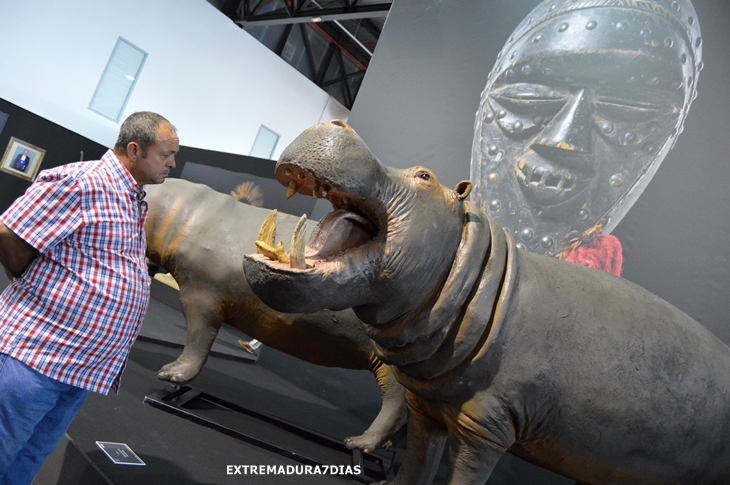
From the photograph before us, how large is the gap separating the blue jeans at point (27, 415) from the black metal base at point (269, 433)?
1.06 m

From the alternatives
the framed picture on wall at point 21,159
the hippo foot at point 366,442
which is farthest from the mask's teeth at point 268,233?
the framed picture on wall at point 21,159

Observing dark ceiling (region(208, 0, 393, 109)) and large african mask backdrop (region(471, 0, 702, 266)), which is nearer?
large african mask backdrop (region(471, 0, 702, 266))

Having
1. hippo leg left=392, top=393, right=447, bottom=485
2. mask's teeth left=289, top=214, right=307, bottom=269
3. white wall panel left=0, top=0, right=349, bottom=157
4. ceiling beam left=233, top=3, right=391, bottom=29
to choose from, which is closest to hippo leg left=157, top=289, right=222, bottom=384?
hippo leg left=392, top=393, right=447, bottom=485

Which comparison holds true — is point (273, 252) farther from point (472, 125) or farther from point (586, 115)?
point (472, 125)

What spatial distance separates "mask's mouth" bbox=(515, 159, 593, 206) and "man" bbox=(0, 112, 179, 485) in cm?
254

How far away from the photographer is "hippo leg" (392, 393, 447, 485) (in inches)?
81.0

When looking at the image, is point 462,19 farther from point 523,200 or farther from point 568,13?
point 523,200

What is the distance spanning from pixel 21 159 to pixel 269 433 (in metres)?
5.12

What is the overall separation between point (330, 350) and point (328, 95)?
889 cm

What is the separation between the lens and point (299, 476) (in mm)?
2527

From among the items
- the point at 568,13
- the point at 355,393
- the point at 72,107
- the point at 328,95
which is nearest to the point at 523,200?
the point at 568,13

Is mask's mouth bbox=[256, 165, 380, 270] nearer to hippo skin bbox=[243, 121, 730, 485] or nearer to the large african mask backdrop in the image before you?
hippo skin bbox=[243, 121, 730, 485]

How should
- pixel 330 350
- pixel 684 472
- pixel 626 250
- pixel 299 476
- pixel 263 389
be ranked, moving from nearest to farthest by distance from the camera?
pixel 684 472 < pixel 299 476 < pixel 330 350 < pixel 626 250 < pixel 263 389

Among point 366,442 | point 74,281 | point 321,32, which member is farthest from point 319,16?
point 74,281
